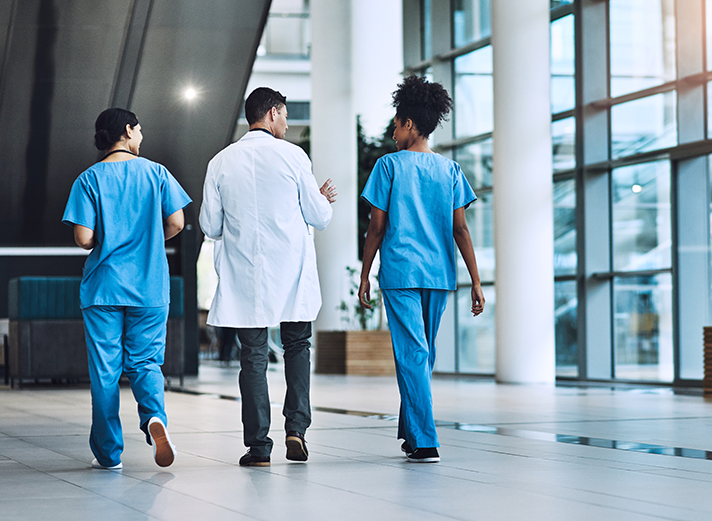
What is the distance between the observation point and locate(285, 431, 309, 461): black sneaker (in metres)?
3.94

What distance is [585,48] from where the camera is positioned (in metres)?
11.8

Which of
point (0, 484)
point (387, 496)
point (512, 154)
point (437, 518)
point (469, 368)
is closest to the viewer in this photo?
point (437, 518)

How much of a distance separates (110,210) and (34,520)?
1556 millimetres

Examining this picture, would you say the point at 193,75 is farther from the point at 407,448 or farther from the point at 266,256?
the point at 407,448

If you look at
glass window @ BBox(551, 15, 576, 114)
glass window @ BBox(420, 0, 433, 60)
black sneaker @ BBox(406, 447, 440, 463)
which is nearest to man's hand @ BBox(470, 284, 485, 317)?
black sneaker @ BBox(406, 447, 440, 463)

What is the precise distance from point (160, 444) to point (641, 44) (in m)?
8.95

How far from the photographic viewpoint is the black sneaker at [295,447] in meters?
3.94

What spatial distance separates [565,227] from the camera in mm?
12172

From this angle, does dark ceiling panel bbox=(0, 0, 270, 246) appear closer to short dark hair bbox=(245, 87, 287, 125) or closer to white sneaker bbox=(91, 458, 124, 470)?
short dark hair bbox=(245, 87, 287, 125)

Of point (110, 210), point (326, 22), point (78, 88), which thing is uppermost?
point (326, 22)

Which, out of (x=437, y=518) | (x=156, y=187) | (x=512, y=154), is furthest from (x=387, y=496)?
(x=512, y=154)

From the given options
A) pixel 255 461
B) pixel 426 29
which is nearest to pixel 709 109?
pixel 426 29

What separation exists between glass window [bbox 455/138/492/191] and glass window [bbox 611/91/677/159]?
261 cm

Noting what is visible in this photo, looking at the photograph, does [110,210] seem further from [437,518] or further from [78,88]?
[78,88]
